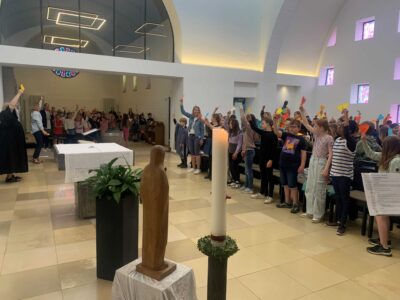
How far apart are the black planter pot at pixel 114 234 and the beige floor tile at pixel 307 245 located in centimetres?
210

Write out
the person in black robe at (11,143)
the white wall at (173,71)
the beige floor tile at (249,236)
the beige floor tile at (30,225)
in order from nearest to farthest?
the beige floor tile at (249,236) < the beige floor tile at (30,225) < the person in black robe at (11,143) < the white wall at (173,71)

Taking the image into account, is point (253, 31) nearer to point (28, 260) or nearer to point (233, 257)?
point (233, 257)

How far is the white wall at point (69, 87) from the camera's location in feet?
65.7

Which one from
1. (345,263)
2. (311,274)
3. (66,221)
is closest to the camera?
(311,274)

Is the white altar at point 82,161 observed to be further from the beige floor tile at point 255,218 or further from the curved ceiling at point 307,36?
the curved ceiling at point 307,36

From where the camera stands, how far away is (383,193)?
3.94 m

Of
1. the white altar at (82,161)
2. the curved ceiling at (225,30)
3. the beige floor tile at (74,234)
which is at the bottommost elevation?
the beige floor tile at (74,234)

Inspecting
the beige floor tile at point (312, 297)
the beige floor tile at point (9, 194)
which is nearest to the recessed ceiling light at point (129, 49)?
the beige floor tile at point (9, 194)

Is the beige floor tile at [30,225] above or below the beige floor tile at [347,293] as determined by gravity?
below

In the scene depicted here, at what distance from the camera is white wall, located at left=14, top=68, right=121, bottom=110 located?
20.0m

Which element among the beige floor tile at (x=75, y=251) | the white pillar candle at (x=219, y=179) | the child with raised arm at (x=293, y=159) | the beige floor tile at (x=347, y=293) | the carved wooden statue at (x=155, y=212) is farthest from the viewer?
the child with raised arm at (x=293, y=159)

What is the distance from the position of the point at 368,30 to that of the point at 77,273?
14.3m

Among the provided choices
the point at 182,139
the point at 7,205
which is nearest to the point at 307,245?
the point at 7,205

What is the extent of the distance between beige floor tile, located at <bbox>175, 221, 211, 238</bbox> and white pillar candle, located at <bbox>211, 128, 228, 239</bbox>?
3.05m
